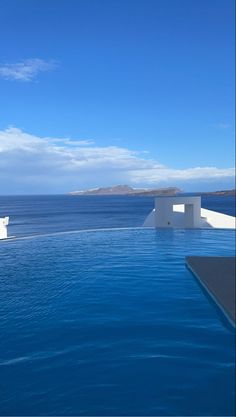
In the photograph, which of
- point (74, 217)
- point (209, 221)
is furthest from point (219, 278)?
point (74, 217)

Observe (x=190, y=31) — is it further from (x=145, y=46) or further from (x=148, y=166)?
(x=148, y=166)

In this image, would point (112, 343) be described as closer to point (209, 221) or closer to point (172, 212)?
point (172, 212)

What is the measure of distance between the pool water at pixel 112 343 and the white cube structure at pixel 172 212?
7.17m

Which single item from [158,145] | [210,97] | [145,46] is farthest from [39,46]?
[158,145]

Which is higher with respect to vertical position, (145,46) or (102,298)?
(145,46)

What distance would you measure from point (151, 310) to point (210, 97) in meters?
14.7

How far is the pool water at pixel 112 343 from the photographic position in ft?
10.2

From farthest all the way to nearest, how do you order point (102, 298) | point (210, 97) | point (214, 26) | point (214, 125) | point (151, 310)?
point (214, 125) → point (210, 97) → point (214, 26) → point (102, 298) → point (151, 310)

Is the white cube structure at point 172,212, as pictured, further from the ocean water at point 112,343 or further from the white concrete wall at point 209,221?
the ocean water at point 112,343

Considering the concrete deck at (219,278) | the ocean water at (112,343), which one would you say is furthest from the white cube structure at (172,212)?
the concrete deck at (219,278)

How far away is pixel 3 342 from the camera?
432 centimetres

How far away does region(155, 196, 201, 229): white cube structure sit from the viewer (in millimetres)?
15270

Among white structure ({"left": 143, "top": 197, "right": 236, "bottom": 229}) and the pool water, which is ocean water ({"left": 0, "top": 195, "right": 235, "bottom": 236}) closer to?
white structure ({"left": 143, "top": 197, "right": 236, "bottom": 229})

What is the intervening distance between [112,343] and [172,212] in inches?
460
